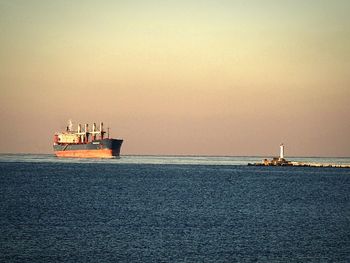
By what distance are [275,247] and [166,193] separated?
119ft

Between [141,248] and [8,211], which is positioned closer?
[141,248]

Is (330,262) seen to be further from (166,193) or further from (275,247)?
(166,193)

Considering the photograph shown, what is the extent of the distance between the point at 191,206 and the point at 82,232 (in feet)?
59.3

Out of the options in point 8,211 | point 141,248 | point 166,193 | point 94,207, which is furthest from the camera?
point 166,193

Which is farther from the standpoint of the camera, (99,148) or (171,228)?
(99,148)

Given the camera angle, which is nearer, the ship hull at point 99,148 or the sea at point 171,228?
the sea at point 171,228

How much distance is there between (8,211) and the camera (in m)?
46.2

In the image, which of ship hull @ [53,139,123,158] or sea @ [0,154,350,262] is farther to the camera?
ship hull @ [53,139,123,158]

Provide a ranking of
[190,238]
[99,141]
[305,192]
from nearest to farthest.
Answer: [190,238] → [305,192] → [99,141]

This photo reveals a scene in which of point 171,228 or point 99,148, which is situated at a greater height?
point 99,148

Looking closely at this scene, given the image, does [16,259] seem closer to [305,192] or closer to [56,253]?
[56,253]

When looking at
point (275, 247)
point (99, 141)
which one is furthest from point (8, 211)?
point (99, 141)

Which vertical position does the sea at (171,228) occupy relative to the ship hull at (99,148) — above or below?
below

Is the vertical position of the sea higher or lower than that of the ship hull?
lower
